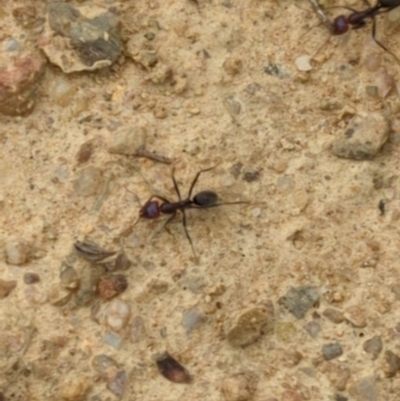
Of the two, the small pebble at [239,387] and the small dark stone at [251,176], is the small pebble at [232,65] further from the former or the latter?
the small pebble at [239,387]

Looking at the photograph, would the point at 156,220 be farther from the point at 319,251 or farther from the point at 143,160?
the point at 319,251

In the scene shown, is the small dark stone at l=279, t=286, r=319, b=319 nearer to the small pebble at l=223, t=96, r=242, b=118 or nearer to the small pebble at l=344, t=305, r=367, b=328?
the small pebble at l=344, t=305, r=367, b=328

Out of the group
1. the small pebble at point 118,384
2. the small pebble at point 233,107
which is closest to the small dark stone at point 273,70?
the small pebble at point 233,107

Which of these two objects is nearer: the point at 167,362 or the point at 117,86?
the point at 167,362

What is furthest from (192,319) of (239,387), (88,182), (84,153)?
(84,153)

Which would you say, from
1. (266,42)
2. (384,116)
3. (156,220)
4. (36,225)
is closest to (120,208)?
(156,220)

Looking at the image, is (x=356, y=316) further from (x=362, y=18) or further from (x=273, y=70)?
→ (x=362, y=18)
